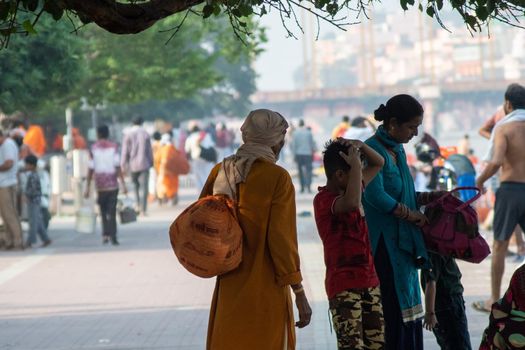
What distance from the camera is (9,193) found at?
17.4 metres

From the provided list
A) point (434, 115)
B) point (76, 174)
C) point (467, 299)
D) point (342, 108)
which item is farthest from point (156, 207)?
point (342, 108)

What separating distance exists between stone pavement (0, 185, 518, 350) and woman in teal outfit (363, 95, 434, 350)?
7.15 feet

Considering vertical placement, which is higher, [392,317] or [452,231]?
[452,231]

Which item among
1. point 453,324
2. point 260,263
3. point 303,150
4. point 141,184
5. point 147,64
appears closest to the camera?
point 260,263

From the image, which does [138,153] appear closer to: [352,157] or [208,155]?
[208,155]

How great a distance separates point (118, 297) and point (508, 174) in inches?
157

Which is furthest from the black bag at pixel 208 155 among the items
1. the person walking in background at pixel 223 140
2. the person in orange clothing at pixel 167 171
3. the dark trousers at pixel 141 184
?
the person walking in background at pixel 223 140

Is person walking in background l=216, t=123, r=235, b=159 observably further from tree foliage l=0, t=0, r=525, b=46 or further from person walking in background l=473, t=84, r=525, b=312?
tree foliage l=0, t=0, r=525, b=46

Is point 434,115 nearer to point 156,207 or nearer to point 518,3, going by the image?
point 156,207

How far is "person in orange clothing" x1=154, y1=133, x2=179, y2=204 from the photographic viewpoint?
90.2ft

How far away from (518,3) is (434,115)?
483ft

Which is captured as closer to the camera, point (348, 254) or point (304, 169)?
point (348, 254)

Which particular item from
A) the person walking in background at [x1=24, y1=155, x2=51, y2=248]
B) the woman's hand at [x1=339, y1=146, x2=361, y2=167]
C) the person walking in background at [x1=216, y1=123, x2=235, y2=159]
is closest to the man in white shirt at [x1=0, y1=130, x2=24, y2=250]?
the person walking in background at [x1=24, y1=155, x2=51, y2=248]

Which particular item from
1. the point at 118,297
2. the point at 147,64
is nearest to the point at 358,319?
the point at 118,297
